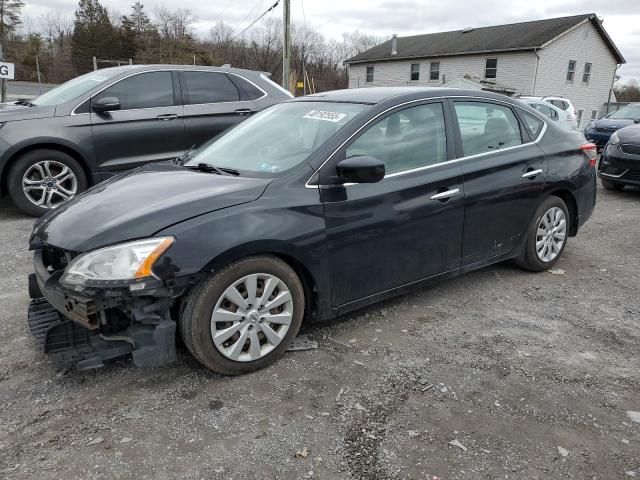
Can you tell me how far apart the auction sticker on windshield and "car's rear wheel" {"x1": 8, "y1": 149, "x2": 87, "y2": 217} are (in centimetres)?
362

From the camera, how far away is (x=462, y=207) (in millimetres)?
3826

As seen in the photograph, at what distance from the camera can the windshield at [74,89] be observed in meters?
6.22

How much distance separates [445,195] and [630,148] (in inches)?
237

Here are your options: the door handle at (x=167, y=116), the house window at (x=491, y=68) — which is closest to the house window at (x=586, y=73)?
the house window at (x=491, y=68)

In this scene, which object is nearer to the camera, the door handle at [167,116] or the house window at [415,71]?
the door handle at [167,116]

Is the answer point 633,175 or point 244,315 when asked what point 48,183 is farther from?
point 633,175

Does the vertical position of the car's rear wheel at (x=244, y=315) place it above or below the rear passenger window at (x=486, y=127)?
below

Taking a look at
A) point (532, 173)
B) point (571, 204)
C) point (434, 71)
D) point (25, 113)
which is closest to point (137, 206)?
point (532, 173)

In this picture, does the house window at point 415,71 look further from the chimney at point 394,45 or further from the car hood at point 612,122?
the car hood at point 612,122

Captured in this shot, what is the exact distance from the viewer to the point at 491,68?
3291 centimetres

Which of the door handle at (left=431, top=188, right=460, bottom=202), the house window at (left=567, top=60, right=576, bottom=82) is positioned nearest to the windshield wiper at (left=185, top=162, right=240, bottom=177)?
the door handle at (left=431, top=188, right=460, bottom=202)

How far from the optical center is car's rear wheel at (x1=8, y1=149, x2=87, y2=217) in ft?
19.3

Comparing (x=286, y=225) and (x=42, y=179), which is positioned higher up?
(x=286, y=225)

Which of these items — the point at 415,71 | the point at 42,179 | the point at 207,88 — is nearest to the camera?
the point at 42,179
